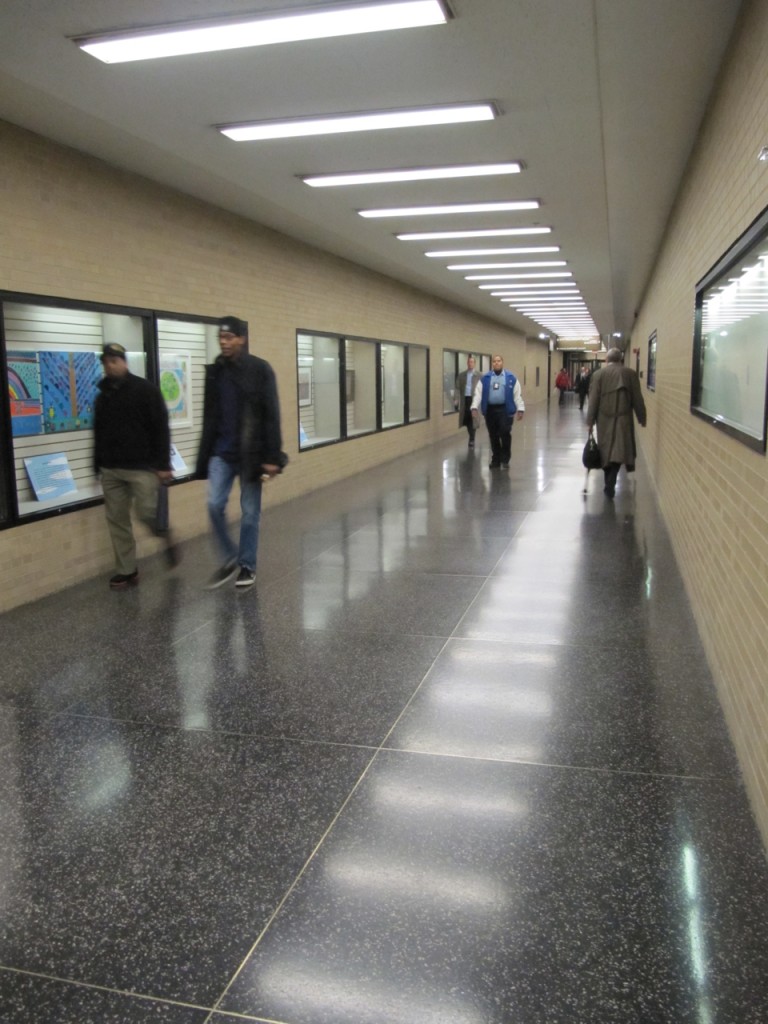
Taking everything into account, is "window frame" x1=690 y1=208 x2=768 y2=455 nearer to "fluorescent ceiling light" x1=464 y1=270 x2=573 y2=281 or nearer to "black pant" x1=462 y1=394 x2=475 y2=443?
"fluorescent ceiling light" x1=464 y1=270 x2=573 y2=281

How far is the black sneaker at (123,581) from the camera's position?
19.7ft

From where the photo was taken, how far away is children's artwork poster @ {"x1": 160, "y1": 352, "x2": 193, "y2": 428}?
737 centimetres

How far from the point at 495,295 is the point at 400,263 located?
561 centimetres

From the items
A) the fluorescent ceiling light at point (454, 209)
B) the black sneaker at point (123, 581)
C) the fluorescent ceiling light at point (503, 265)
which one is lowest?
the black sneaker at point (123, 581)

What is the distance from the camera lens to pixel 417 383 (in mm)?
16344

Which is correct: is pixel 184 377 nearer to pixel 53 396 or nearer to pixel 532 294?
pixel 53 396

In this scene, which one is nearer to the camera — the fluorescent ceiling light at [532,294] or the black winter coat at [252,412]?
the black winter coat at [252,412]

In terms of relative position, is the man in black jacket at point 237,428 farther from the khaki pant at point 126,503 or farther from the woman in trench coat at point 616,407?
the woman in trench coat at point 616,407

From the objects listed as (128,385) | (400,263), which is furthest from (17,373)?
(400,263)

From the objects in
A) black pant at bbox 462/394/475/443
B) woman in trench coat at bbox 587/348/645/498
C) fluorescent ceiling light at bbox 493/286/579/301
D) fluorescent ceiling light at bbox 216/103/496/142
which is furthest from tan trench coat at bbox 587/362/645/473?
fluorescent ceiling light at bbox 493/286/579/301

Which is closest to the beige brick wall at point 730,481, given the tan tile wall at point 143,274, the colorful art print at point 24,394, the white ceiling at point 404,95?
the white ceiling at point 404,95

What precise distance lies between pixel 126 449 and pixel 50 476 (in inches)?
28.5

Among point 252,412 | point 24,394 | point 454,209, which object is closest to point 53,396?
point 24,394

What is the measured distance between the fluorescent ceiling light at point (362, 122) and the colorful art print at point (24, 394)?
83.9 inches
